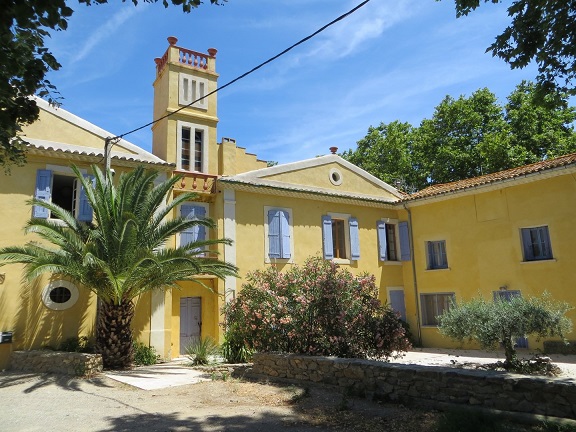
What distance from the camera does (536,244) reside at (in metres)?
15.7

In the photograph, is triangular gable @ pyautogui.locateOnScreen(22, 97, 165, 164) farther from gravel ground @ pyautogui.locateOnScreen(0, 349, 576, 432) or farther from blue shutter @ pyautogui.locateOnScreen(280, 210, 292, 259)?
gravel ground @ pyautogui.locateOnScreen(0, 349, 576, 432)

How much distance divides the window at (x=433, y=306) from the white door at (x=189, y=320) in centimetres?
912

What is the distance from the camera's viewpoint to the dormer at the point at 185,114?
15820mm

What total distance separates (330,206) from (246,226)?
13.1 ft

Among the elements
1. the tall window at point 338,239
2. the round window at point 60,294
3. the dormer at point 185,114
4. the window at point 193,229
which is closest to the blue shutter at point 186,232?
the window at point 193,229

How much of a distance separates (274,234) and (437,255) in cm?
696

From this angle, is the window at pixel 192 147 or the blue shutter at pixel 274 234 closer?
the window at pixel 192 147

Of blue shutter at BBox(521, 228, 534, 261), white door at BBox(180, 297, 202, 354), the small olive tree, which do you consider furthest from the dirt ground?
blue shutter at BBox(521, 228, 534, 261)

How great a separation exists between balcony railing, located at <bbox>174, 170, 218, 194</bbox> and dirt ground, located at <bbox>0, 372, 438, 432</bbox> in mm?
7129

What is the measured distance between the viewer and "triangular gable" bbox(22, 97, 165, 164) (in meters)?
13.3

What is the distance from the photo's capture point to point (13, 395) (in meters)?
8.75

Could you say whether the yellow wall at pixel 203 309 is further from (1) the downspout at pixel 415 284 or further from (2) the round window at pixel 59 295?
(1) the downspout at pixel 415 284

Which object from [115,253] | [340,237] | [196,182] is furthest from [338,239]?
[115,253]

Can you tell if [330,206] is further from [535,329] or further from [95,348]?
[95,348]
